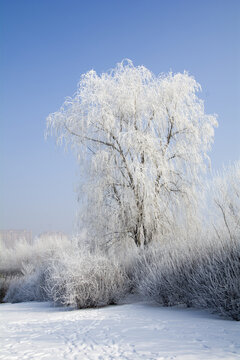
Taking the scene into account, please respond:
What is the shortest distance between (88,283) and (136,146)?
5300mm

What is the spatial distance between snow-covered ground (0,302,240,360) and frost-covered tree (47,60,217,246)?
5538mm

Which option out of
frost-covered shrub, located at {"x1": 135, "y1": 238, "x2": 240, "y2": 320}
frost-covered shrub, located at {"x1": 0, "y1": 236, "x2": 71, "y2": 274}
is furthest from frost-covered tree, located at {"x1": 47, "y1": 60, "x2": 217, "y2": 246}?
frost-covered shrub, located at {"x1": 0, "y1": 236, "x2": 71, "y2": 274}

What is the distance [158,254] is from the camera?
783 centimetres

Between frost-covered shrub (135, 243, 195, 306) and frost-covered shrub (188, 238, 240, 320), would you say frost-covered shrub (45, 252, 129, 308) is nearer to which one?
frost-covered shrub (135, 243, 195, 306)

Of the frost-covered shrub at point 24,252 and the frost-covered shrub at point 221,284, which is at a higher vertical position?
the frost-covered shrub at point 24,252

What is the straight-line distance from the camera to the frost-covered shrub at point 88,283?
7.17 meters

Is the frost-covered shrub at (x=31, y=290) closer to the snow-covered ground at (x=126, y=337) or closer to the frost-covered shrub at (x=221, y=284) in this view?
the snow-covered ground at (x=126, y=337)

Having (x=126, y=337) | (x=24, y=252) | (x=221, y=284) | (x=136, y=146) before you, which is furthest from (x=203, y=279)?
(x=24, y=252)

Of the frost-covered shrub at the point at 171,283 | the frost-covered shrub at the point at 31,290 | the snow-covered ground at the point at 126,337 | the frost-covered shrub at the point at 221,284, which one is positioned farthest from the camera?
the frost-covered shrub at the point at 31,290

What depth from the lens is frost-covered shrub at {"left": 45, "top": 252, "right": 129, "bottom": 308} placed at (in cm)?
717

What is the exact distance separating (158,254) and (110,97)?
6.34 metres

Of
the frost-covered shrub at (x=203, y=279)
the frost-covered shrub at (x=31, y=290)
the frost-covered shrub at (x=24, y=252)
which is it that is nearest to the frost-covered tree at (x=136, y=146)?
the frost-covered shrub at (x=31, y=290)

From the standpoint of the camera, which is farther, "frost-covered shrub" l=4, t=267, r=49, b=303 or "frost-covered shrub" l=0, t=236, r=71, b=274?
"frost-covered shrub" l=0, t=236, r=71, b=274

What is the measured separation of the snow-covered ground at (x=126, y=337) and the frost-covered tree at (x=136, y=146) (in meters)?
5.54
